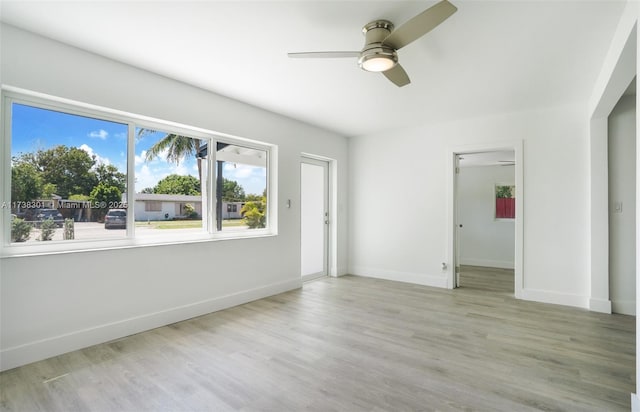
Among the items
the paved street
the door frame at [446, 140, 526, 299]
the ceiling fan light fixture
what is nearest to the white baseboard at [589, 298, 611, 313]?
→ the door frame at [446, 140, 526, 299]

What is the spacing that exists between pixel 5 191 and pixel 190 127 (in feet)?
5.60

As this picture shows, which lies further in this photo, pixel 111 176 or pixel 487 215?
pixel 487 215

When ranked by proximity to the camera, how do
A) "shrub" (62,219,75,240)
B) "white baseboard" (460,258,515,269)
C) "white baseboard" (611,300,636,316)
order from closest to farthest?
1. "shrub" (62,219,75,240)
2. "white baseboard" (611,300,636,316)
3. "white baseboard" (460,258,515,269)

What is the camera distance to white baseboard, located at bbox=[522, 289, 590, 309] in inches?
156

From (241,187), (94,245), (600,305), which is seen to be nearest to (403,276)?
(600,305)

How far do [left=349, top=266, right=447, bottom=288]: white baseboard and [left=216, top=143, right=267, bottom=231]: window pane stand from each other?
2.26 meters

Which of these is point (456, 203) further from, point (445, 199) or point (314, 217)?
point (314, 217)

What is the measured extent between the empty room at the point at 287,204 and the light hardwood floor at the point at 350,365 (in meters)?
0.02

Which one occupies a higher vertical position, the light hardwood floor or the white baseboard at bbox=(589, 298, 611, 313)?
the white baseboard at bbox=(589, 298, 611, 313)

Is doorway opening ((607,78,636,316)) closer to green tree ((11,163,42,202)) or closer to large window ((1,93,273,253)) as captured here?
large window ((1,93,273,253))

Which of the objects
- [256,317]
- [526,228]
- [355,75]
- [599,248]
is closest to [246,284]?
[256,317]

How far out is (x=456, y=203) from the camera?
197 inches

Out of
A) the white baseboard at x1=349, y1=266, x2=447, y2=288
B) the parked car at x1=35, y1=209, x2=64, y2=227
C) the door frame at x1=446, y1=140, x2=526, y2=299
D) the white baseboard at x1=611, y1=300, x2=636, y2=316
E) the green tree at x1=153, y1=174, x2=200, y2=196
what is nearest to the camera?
the parked car at x1=35, y1=209, x2=64, y2=227

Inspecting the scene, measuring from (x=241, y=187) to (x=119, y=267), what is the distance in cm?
177
